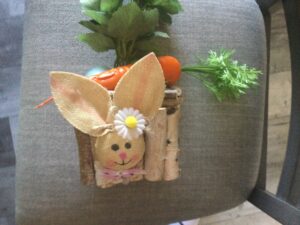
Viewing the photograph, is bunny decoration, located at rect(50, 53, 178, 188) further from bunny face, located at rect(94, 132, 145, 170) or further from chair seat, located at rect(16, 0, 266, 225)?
chair seat, located at rect(16, 0, 266, 225)

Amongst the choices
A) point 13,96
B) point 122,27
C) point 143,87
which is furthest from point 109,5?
point 13,96

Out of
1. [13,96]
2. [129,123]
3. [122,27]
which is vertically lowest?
[13,96]

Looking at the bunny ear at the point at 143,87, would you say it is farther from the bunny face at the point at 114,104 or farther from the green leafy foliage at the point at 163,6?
the green leafy foliage at the point at 163,6

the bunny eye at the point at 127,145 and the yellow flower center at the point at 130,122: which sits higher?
the yellow flower center at the point at 130,122

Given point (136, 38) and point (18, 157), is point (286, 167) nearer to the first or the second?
point (136, 38)

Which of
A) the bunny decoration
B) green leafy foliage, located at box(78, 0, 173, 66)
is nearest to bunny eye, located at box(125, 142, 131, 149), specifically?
the bunny decoration

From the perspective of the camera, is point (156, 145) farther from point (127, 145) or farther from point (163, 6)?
point (163, 6)

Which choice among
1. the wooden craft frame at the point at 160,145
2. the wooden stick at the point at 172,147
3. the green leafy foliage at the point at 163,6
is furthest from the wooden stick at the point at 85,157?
the green leafy foliage at the point at 163,6
